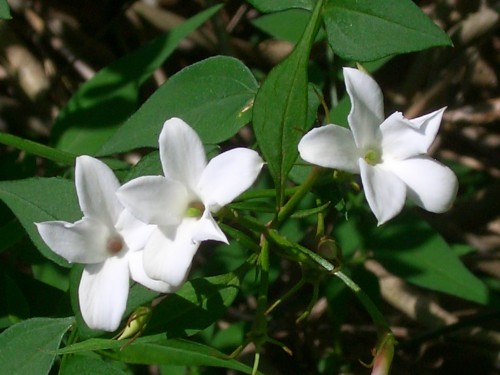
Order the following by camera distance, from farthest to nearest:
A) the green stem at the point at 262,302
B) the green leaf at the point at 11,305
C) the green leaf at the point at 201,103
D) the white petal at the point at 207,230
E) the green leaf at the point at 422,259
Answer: the green leaf at the point at 422,259
the green leaf at the point at 11,305
the green leaf at the point at 201,103
the green stem at the point at 262,302
the white petal at the point at 207,230

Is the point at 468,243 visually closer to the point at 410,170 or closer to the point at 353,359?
the point at 353,359

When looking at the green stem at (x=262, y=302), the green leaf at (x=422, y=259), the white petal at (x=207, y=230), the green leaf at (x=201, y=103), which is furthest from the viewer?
the green leaf at (x=422, y=259)

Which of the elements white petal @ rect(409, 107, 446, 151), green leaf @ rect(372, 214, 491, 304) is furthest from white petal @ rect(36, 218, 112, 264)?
green leaf @ rect(372, 214, 491, 304)

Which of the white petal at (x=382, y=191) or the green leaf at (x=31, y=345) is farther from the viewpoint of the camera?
the green leaf at (x=31, y=345)

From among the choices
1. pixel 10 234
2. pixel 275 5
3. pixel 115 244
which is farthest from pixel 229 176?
pixel 10 234

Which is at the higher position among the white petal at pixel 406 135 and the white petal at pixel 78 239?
the white petal at pixel 406 135

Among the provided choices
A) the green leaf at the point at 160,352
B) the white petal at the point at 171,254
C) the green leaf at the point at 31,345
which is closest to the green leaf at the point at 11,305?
the green leaf at the point at 31,345

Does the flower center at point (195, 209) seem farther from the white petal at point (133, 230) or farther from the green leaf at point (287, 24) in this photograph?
the green leaf at point (287, 24)
